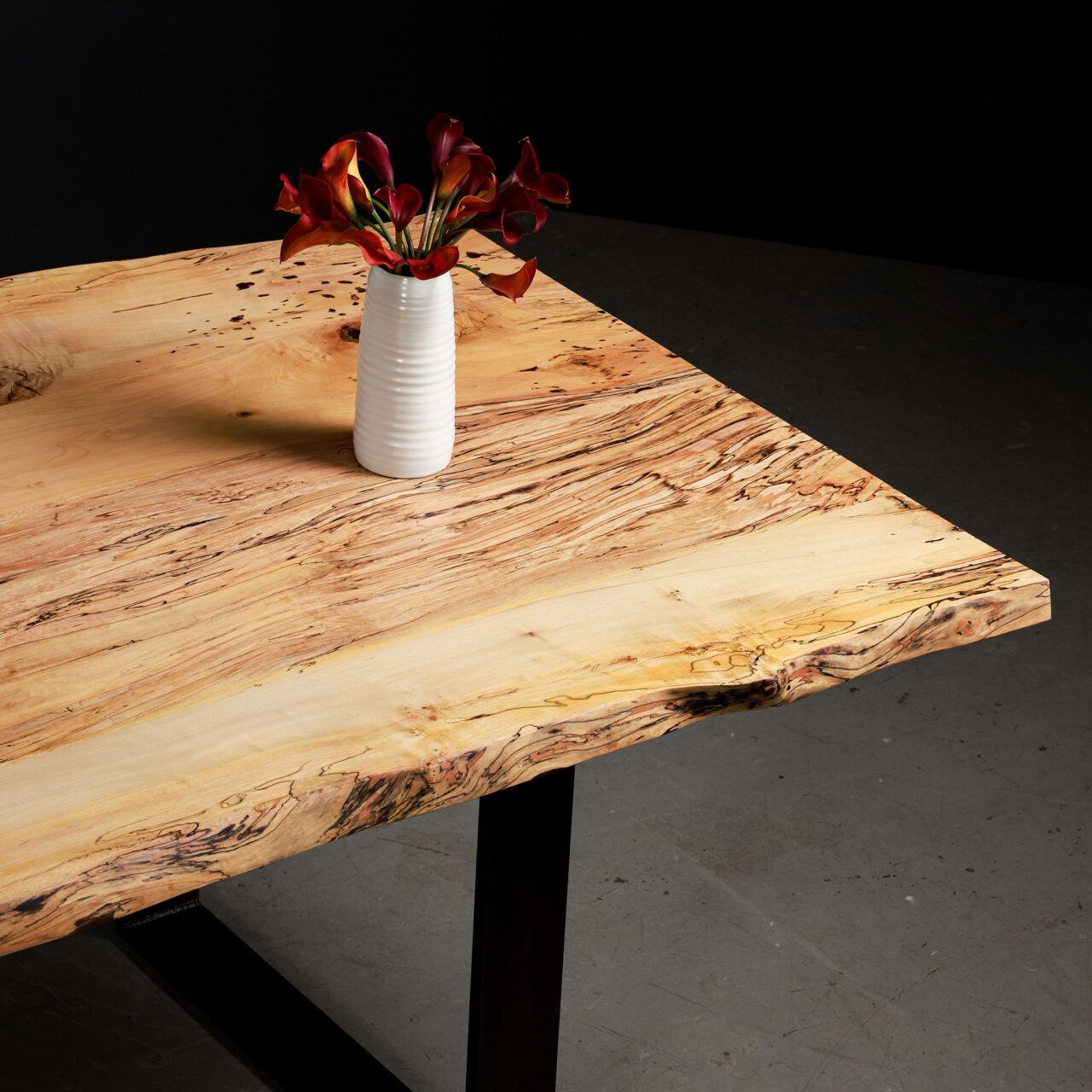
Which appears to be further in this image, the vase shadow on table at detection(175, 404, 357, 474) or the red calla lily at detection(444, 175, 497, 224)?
the vase shadow on table at detection(175, 404, 357, 474)


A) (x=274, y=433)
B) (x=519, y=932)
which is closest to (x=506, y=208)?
(x=274, y=433)

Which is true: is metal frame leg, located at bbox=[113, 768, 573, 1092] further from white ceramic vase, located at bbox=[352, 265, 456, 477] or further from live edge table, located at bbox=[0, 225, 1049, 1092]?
white ceramic vase, located at bbox=[352, 265, 456, 477]

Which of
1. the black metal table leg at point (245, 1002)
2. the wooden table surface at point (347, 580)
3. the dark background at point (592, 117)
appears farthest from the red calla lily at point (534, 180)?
the dark background at point (592, 117)

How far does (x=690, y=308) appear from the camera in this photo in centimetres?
343

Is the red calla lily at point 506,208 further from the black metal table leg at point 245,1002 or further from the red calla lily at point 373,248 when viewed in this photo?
the black metal table leg at point 245,1002

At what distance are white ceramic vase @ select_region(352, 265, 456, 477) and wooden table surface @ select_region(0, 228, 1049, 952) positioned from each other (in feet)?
0.09

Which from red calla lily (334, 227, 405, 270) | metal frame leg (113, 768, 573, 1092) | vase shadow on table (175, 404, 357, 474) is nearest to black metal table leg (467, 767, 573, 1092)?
metal frame leg (113, 768, 573, 1092)

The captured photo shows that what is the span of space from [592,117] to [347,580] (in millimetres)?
3028

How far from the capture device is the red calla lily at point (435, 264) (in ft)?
3.84

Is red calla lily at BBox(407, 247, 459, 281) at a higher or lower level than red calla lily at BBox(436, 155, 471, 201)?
lower

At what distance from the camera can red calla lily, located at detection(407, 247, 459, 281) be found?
1.17 m

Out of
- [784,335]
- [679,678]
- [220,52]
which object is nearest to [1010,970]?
[679,678]

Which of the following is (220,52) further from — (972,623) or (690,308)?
(972,623)

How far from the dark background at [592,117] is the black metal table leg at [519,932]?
2.45 metres
